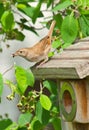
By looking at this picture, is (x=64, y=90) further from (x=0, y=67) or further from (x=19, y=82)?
(x=0, y=67)

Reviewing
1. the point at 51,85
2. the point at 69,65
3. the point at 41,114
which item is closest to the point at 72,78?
the point at 69,65

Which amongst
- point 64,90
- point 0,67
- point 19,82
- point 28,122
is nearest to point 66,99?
point 64,90

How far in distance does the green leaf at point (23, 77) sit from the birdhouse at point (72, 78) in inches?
0.9

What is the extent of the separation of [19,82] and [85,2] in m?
0.46

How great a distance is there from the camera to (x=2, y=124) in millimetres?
2326

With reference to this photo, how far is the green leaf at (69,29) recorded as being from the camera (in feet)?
6.93

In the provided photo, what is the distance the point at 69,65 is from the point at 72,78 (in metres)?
0.06

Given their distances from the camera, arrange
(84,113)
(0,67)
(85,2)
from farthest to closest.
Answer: (0,67) → (85,2) → (84,113)

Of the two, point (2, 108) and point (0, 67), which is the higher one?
point (0, 67)

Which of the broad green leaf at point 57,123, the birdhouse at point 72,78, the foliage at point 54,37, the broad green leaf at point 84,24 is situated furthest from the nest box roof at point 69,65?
the broad green leaf at point 57,123

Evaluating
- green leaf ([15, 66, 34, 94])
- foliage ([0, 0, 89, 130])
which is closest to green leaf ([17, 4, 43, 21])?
foliage ([0, 0, 89, 130])

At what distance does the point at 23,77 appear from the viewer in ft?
6.60

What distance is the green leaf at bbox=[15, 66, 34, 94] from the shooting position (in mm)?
1990

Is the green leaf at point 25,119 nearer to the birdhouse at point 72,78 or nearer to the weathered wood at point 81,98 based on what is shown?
the birdhouse at point 72,78
